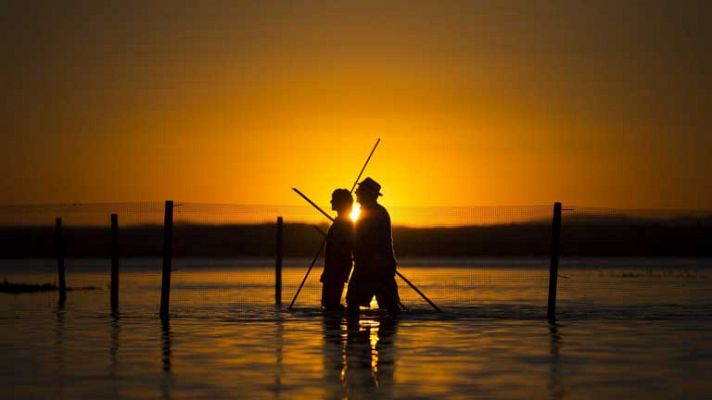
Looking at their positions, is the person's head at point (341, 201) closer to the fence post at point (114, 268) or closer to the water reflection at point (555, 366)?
the fence post at point (114, 268)

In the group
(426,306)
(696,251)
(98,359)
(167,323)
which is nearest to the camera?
(98,359)

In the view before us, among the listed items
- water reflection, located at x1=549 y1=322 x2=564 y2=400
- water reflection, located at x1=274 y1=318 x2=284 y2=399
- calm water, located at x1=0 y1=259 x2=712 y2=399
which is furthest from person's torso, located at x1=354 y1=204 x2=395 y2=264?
water reflection, located at x1=549 y1=322 x2=564 y2=400

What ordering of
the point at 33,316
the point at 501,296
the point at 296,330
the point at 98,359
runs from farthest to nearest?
the point at 501,296 < the point at 33,316 < the point at 296,330 < the point at 98,359

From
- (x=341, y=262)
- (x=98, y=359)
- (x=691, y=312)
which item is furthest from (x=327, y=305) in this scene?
(x=98, y=359)

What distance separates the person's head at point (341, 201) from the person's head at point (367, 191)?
3.59 feet

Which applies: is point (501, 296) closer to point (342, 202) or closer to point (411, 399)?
point (342, 202)

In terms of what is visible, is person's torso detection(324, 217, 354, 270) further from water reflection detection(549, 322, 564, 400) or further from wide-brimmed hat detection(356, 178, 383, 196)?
water reflection detection(549, 322, 564, 400)

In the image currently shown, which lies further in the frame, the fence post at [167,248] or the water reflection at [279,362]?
the fence post at [167,248]

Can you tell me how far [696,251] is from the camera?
305 feet

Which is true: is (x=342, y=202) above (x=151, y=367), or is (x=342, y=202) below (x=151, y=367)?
above

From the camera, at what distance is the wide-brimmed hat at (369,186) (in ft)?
64.8

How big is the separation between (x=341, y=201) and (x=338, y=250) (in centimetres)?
81

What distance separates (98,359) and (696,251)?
276 ft

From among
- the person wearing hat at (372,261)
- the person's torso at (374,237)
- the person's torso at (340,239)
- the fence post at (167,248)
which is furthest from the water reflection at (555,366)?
the fence post at (167,248)
